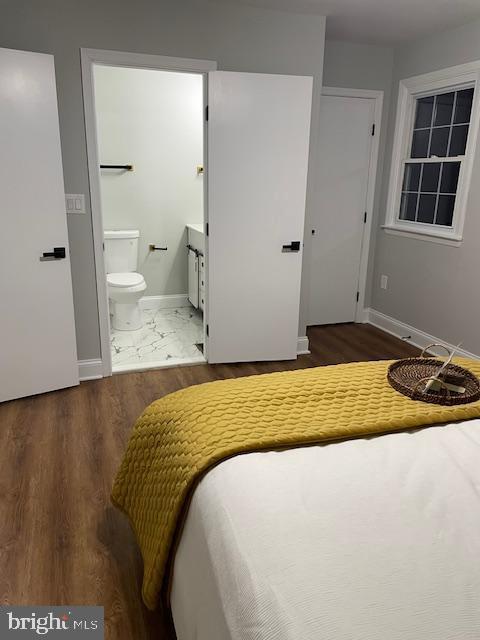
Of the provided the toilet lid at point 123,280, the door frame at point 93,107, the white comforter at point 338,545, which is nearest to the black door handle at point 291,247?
the door frame at point 93,107

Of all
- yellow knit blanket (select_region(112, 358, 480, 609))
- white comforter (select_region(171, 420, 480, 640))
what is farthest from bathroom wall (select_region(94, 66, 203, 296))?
white comforter (select_region(171, 420, 480, 640))

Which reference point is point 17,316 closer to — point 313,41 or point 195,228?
point 195,228

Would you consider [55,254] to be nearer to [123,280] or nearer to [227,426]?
[123,280]

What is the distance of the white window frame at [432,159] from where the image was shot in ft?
11.6

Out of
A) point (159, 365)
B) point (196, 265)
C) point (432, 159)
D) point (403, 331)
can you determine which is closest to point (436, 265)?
point (403, 331)

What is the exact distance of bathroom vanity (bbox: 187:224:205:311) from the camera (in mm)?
4531

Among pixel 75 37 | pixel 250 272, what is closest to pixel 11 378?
pixel 250 272

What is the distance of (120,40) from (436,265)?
2873mm

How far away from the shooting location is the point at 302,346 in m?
4.02

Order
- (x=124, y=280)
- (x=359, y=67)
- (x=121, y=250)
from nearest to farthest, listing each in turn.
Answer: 1. (x=359, y=67)
2. (x=124, y=280)
3. (x=121, y=250)

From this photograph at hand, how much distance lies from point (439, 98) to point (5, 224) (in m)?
3.48

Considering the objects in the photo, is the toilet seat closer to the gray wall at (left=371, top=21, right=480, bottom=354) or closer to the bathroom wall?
the bathroom wall

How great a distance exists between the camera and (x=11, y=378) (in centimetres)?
301

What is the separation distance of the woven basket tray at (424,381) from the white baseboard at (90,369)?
2.23m
